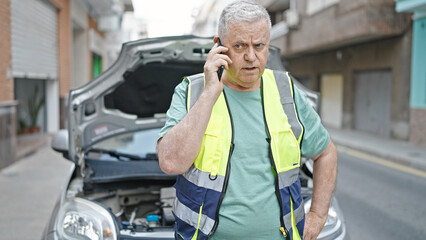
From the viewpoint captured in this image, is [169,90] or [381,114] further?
[381,114]

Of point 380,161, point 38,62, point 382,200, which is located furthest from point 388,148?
point 38,62

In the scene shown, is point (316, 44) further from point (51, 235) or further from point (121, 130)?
point (51, 235)

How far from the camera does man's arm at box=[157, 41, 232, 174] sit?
161 cm

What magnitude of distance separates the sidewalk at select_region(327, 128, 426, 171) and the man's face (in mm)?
8237

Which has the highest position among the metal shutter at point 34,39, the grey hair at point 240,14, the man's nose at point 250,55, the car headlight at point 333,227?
the metal shutter at point 34,39

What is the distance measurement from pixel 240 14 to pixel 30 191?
18.1ft

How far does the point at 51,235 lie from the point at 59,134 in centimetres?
105

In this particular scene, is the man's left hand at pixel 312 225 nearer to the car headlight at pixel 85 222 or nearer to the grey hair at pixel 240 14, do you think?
the grey hair at pixel 240 14

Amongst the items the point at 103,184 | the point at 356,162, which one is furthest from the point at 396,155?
the point at 103,184

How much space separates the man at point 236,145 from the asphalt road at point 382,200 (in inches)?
122

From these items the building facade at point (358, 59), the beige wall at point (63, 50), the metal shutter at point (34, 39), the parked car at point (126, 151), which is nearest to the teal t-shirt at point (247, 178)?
the parked car at point (126, 151)

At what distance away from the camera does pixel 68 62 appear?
559 inches

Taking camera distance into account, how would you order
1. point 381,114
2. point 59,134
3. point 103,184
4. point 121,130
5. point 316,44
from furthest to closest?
point 316,44 → point 381,114 → point 121,130 → point 59,134 → point 103,184

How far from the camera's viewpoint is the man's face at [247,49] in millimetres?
1679
